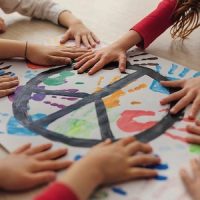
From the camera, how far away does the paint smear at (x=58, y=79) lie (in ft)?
2.31

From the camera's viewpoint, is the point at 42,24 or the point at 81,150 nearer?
the point at 81,150

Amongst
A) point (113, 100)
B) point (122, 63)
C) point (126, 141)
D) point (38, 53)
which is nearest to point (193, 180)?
point (126, 141)

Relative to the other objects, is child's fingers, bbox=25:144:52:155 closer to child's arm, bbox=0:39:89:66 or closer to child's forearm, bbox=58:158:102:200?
child's forearm, bbox=58:158:102:200

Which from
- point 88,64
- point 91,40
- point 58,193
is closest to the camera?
point 58,193

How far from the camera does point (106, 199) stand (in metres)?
0.46

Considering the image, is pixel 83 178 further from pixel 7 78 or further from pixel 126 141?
pixel 7 78

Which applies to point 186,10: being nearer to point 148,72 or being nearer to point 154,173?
point 148,72

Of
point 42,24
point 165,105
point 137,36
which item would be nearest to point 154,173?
point 165,105

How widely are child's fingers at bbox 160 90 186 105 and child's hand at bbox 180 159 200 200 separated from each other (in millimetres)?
147

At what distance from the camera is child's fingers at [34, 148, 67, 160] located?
511 millimetres

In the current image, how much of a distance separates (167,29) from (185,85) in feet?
0.89

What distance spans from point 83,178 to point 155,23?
48 centimetres

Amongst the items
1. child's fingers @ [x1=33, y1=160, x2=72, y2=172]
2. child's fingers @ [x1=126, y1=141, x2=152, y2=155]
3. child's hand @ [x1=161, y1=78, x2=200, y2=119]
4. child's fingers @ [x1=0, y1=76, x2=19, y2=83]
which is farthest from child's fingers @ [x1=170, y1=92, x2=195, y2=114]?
child's fingers @ [x1=0, y1=76, x2=19, y2=83]

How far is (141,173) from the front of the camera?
19.0 inches
